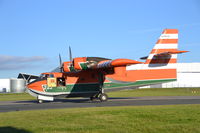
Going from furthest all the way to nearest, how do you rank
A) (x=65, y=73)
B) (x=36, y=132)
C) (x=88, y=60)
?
(x=65, y=73)
(x=88, y=60)
(x=36, y=132)

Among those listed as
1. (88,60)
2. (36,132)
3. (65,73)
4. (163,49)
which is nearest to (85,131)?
(36,132)

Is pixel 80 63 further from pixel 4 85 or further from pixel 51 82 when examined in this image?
pixel 4 85

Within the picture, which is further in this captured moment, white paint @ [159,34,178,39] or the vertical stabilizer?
white paint @ [159,34,178,39]

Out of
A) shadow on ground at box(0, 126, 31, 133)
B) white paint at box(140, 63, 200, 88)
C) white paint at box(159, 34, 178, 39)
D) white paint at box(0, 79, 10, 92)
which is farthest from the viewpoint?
white paint at box(140, 63, 200, 88)

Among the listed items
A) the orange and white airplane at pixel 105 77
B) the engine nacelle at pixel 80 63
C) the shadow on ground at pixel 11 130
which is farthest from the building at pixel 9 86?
the shadow on ground at pixel 11 130

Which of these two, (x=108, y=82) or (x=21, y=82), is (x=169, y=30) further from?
(x=21, y=82)

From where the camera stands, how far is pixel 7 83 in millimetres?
76312

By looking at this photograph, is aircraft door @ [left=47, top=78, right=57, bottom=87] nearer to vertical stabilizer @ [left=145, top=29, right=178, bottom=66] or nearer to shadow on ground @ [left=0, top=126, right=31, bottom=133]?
vertical stabilizer @ [left=145, top=29, right=178, bottom=66]

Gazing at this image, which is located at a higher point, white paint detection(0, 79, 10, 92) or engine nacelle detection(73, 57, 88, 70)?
engine nacelle detection(73, 57, 88, 70)

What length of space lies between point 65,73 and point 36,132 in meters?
16.9

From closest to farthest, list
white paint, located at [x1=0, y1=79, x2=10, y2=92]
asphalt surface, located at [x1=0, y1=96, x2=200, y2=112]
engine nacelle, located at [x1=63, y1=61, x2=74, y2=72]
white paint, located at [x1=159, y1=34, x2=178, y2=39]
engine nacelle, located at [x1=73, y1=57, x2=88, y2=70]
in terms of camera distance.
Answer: asphalt surface, located at [x1=0, y1=96, x2=200, y2=112] < engine nacelle, located at [x1=73, y1=57, x2=88, y2=70] < engine nacelle, located at [x1=63, y1=61, x2=74, y2=72] < white paint, located at [x1=159, y1=34, x2=178, y2=39] < white paint, located at [x1=0, y1=79, x2=10, y2=92]

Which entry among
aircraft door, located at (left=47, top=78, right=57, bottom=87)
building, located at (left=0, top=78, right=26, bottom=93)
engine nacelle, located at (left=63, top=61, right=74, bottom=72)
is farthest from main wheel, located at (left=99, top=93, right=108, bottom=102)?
building, located at (left=0, top=78, right=26, bottom=93)

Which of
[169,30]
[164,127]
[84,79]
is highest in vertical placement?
[169,30]

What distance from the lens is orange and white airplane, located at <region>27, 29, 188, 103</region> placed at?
25984 millimetres
